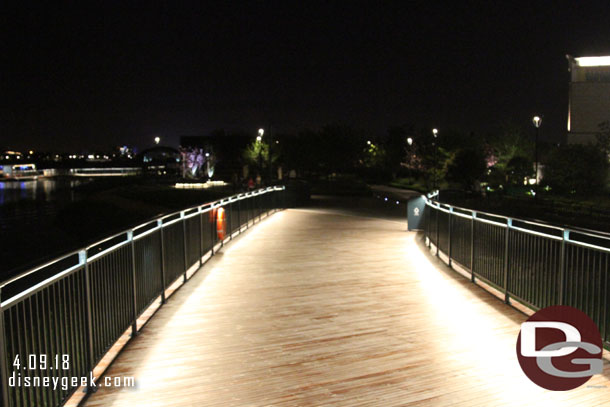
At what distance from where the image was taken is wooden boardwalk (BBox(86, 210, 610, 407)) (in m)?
4.26

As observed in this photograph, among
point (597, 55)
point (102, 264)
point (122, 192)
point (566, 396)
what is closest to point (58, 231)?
point (122, 192)

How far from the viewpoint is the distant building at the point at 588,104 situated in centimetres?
6003

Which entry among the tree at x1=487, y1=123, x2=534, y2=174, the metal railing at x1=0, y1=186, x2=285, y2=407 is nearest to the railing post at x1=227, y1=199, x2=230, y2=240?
the metal railing at x1=0, y1=186, x2=285, y2=407

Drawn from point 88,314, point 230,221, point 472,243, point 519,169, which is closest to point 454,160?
point 519,169

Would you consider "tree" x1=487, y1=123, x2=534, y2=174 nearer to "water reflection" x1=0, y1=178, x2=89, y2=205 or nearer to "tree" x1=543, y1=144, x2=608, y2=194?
"tree" x1=543, y1=144, x2=608, y2=194

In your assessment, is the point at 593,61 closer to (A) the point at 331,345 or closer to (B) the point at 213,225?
(B) the point at 213,225

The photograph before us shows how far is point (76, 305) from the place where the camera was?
422cm

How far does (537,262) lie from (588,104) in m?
63.0

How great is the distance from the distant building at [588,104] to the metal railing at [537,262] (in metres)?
59.0

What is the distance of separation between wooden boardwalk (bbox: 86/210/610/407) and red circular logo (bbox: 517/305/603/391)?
112 mm

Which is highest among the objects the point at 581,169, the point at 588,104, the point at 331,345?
A: the point at 588,104

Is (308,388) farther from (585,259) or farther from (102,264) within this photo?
(585,259)

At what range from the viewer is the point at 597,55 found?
62969 mm

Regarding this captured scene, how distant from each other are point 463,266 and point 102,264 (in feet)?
19.7
